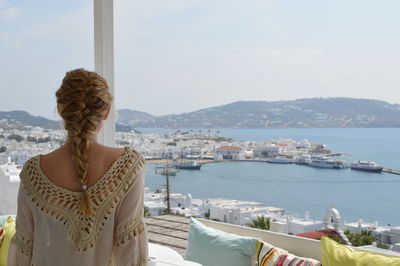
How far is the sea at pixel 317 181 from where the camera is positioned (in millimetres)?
2961

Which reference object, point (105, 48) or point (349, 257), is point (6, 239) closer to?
point (105, 48)

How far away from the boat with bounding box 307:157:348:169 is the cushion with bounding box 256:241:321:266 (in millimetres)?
722

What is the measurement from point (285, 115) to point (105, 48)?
4.65 ft

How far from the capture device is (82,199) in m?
1.73

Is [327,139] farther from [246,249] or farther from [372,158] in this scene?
[246,249]

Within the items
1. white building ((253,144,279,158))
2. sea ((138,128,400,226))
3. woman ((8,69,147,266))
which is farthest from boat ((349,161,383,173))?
woman ((8,69,147,266))

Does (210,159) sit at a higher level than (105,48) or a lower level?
lower

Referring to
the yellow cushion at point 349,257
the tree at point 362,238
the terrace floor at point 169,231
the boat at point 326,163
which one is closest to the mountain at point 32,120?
the terrace floor at point 169,231

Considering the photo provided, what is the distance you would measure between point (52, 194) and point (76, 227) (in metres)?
0.14

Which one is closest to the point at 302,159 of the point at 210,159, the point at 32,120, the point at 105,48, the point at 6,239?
the point at 210,159

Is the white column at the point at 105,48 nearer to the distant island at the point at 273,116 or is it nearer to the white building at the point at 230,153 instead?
the distant island at the point at 273,116

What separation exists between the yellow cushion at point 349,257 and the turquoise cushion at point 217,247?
0.48 meters

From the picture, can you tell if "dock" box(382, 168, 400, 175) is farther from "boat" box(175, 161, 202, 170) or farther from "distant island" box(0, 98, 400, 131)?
"boat" box(175, 161, 202, 170)

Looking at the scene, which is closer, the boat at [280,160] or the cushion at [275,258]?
the cushion at [275,258]
